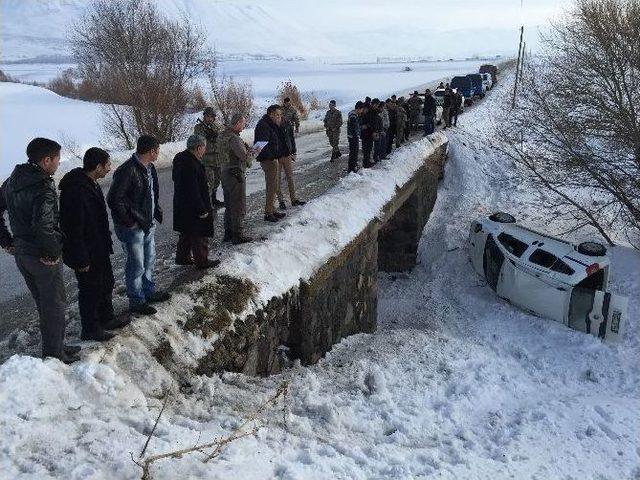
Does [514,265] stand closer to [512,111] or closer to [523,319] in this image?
[523,319]

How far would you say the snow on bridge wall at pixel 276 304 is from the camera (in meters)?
4.76

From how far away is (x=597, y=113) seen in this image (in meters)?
15.6

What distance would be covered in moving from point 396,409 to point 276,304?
185 centimetres

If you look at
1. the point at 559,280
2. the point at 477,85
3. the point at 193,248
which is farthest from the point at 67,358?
the point at 477,85

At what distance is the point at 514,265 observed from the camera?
1165cm

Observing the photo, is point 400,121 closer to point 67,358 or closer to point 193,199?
point 193,199

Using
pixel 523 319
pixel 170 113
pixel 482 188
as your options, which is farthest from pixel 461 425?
pixel 170 113

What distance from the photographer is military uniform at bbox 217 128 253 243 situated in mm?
6977

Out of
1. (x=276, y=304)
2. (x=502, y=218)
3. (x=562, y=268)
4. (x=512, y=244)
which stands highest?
(x=276, y=304)

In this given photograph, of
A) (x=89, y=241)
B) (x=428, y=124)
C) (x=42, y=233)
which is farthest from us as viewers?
(x=428, y=124)

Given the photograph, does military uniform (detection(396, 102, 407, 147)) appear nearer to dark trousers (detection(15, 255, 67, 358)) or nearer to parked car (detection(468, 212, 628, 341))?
parked car (detection(468, 212, 628, 341))

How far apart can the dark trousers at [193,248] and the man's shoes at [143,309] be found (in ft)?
3.76

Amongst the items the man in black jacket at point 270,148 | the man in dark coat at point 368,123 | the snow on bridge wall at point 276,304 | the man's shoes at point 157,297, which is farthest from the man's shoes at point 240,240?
the man in dark coat at point 368,123

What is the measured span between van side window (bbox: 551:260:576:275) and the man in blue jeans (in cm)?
866
